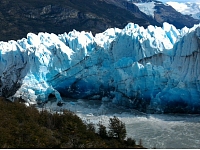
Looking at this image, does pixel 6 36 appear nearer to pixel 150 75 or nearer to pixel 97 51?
pixel 97 51

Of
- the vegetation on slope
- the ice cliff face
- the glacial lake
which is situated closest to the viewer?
the vegetation on slope

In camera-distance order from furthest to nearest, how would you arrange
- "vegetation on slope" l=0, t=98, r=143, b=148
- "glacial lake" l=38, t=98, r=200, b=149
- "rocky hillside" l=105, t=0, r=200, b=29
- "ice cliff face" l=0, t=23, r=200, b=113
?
"rocky hillside" l=105, t=0, r=200, b=29
"ice cliff face" l=0, t=23, r=200, b=113
"glacial lake" l=38, t=98, r=200, b=149
"vegetation on slope" l=0, t=98, r=143, b=148

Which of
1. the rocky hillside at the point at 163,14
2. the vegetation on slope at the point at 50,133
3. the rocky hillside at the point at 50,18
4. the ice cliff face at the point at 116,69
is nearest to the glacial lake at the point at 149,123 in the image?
the ice cliff face at the point at 116,69

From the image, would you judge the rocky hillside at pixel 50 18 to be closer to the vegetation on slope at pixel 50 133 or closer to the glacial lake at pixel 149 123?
the glacial lake at pixel 149 123

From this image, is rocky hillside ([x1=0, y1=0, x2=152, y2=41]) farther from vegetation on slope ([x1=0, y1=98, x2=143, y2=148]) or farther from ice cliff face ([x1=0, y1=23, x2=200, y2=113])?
vegetation on slope ([x1=0, y1=98, x2=143, y2=148])

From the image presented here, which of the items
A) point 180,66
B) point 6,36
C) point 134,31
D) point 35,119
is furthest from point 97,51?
point 6,36

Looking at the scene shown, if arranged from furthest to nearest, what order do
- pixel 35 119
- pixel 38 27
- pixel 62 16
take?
pixel 62 16, pixel 38 27, pixel 35 119

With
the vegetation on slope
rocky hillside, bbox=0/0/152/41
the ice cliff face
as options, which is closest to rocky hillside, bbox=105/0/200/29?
rocky hillside, bbox=0/0/152/41
